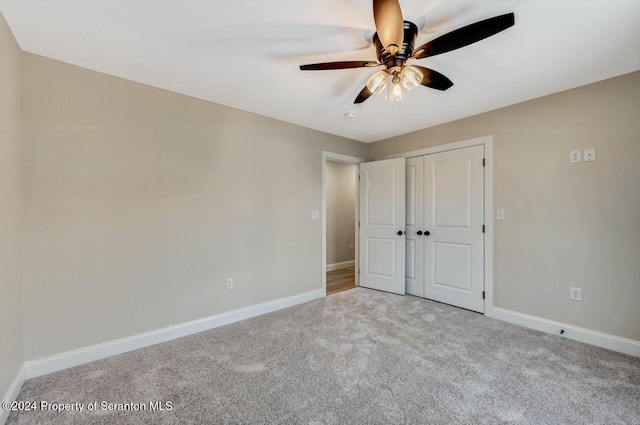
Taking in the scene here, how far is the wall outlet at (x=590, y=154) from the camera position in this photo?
8.17ft

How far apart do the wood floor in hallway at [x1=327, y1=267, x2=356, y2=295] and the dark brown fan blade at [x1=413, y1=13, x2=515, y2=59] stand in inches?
131

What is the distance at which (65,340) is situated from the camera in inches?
83.4

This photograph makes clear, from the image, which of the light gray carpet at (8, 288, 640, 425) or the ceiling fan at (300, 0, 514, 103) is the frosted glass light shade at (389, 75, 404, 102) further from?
the light gray carpet at (8, 288, 640, 425)

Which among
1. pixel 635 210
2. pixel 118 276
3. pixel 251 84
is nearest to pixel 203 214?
pixel 118 276

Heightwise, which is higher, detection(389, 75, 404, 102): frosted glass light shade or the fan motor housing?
the fan motor housing

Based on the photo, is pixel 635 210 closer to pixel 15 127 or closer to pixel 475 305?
pixel 475 305

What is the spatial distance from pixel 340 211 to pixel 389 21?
4713 mm

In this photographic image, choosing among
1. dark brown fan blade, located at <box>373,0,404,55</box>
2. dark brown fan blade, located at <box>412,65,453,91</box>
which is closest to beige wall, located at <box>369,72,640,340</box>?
dark brown fan blade, located at <box>412,65,453,91</box>

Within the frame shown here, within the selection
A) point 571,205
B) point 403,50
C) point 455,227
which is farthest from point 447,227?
point 403,50

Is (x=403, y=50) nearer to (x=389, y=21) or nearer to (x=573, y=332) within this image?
(x=389, y=21)

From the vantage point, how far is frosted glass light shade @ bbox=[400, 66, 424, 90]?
172 cm

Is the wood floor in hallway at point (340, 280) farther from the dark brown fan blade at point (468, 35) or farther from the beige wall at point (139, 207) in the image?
the dark brown fan blade at point (468, 35)

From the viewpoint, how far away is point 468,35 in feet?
4.84

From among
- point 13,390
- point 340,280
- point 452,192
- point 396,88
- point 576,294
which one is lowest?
point 340,280
